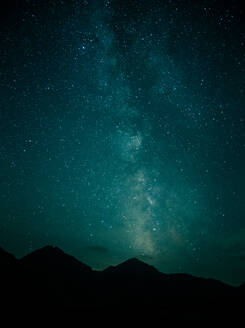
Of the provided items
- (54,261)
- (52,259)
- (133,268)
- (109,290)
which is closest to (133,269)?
(133,268)

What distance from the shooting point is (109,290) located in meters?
50.4

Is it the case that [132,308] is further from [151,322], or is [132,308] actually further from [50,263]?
[50,263]

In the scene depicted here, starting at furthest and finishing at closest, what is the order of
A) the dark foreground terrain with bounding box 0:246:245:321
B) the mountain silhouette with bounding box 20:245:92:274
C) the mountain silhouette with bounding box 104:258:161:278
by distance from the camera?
the mountain silhouette with bounding box 104:258:161:278 → the mountain silhouette with bounding box 20:245:92:274 → the dark foreground terrain with bounding box 0:246:245:321

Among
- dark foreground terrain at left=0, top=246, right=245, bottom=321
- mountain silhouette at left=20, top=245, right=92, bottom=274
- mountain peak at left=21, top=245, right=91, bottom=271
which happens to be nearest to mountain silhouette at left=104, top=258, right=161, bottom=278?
dark foreground terrain at left=0, top=246, right=245, bottom=321

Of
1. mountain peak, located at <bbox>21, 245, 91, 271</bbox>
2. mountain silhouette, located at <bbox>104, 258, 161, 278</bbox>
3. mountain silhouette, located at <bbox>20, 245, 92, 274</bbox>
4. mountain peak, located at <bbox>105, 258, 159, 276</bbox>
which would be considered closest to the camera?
mountain silhouette, located at <bbox>20, 245, 92, 274</bbox>

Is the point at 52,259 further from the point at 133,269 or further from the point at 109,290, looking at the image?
the point at 133,269

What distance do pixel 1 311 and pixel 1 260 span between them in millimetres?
11540

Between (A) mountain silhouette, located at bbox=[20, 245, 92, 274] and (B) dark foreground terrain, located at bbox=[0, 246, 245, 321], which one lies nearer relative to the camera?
(B) dark foreground terrain, located at bbox=[0, 246, 245, 321]

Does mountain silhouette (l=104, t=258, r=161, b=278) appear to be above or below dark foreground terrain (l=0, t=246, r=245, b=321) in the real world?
above

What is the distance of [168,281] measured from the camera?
56.6m

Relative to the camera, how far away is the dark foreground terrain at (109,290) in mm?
38469

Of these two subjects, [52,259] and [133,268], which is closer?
[52,259]

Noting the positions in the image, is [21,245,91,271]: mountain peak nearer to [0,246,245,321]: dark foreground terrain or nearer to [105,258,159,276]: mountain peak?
[0,246,245,321]: dark foreground terrain

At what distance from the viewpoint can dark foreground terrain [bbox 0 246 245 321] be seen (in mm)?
38469
